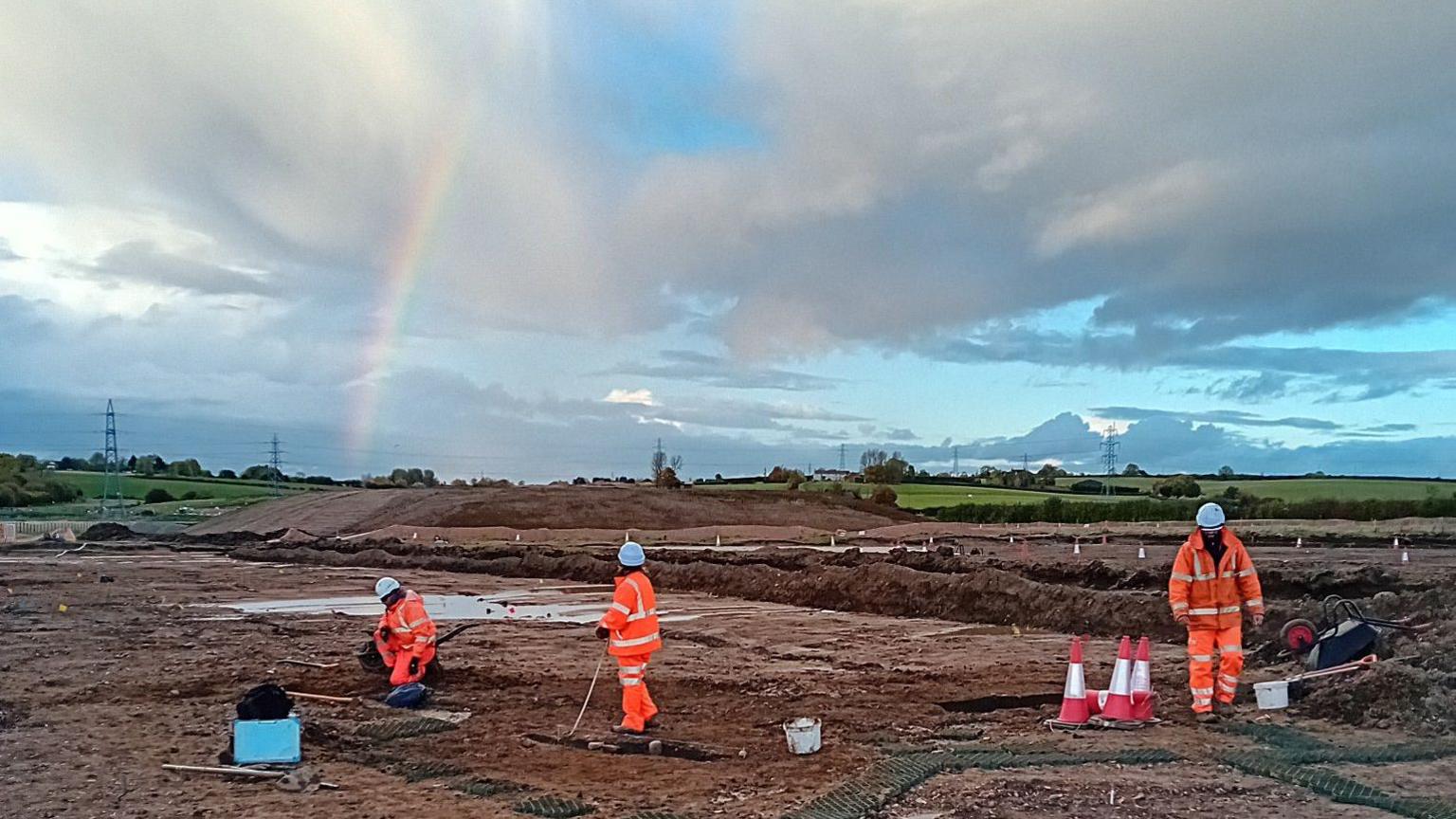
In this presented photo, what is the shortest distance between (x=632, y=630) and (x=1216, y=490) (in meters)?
76.4

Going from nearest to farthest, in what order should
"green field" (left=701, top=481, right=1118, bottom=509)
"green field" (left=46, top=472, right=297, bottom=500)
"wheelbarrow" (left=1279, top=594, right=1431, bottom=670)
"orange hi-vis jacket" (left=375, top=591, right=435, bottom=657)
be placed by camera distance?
1. "wheelbarrow" (left=1279, top=594, right=1431, bottom=670)
2. "orange hi-vis jacket" (left=375, top=591, right=435, bottom=657)
3. "green field" (left=701, top=481, right=1118, bottom=509)
4. "green field" (left=46, top=472, right=297, bottom=500)

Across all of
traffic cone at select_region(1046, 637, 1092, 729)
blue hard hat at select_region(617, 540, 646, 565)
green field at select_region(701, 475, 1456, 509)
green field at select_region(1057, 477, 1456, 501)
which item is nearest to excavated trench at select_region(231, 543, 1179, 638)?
traffic cone at select_region(1046, 637, 1092, 729)

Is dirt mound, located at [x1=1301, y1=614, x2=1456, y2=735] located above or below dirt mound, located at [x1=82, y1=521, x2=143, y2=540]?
above

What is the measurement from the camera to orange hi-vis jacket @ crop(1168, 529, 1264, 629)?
32.1ft

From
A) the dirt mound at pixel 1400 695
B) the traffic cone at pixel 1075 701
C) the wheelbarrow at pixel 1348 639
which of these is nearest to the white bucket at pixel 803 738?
the traffic cone at pixel 1075 701

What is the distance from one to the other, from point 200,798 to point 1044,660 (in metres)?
9.49

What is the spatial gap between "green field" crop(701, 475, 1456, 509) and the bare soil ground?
5093cm

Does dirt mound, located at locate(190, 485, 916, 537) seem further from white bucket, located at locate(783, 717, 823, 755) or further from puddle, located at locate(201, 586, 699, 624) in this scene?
white bucket, located at locate(783, 717, 823, 755)

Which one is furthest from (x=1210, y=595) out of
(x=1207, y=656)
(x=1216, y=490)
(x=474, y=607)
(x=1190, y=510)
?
(x=1216, y=490)

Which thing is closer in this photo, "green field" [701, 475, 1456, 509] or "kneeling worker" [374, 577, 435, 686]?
"kneeling worker" [374, 577, 435, 686]

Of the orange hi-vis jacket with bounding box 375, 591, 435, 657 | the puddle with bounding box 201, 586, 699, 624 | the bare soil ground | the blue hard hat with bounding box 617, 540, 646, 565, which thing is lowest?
the puddle with bounding box 201, 586, 699, 624

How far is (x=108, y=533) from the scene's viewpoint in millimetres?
52656

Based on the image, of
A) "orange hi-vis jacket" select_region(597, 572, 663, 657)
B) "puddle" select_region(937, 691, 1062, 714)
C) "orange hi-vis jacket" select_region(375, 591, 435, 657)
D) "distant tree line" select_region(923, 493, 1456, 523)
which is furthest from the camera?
"distant tree line" select_region(923, 493, 1456, 523)

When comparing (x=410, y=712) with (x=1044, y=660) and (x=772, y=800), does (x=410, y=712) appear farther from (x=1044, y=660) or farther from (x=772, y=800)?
(x=1044, y=660)
